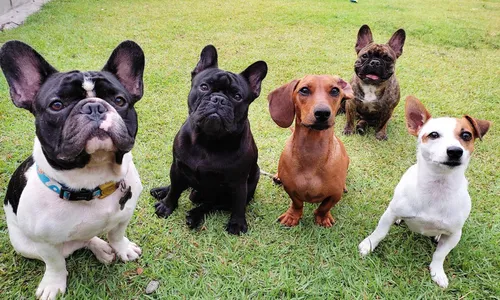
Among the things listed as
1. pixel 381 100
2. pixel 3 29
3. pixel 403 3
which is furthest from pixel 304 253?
pixel 403 3

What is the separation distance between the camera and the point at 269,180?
3.81 metres

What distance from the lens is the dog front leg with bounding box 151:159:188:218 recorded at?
3.07 meters

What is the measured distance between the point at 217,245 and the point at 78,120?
Answer: 5.51 feet

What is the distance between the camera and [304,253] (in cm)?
297

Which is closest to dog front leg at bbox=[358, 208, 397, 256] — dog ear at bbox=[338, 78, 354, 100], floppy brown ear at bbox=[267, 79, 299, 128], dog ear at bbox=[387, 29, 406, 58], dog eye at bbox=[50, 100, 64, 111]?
dog ear at bbox=[338, 78, 354, 100]

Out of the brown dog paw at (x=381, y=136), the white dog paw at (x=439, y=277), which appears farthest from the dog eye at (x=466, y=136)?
the brown dog paw at (x=381, y=136)

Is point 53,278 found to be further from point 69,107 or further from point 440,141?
point 440,141

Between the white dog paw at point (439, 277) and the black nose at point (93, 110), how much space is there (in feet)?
8.64

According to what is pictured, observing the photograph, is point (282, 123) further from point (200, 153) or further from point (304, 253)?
point (304, 253)

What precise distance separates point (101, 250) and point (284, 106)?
5.91 ft

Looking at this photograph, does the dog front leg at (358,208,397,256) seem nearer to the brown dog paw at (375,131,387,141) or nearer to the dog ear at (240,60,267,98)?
the dog ear at (240,60,267,98)

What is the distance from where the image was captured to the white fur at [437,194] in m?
2.40

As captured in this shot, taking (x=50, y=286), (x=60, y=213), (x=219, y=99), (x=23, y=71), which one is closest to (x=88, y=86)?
(x=23, y=71)

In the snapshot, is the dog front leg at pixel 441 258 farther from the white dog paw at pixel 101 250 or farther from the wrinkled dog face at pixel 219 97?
the white dog paw at pixel 101 250
